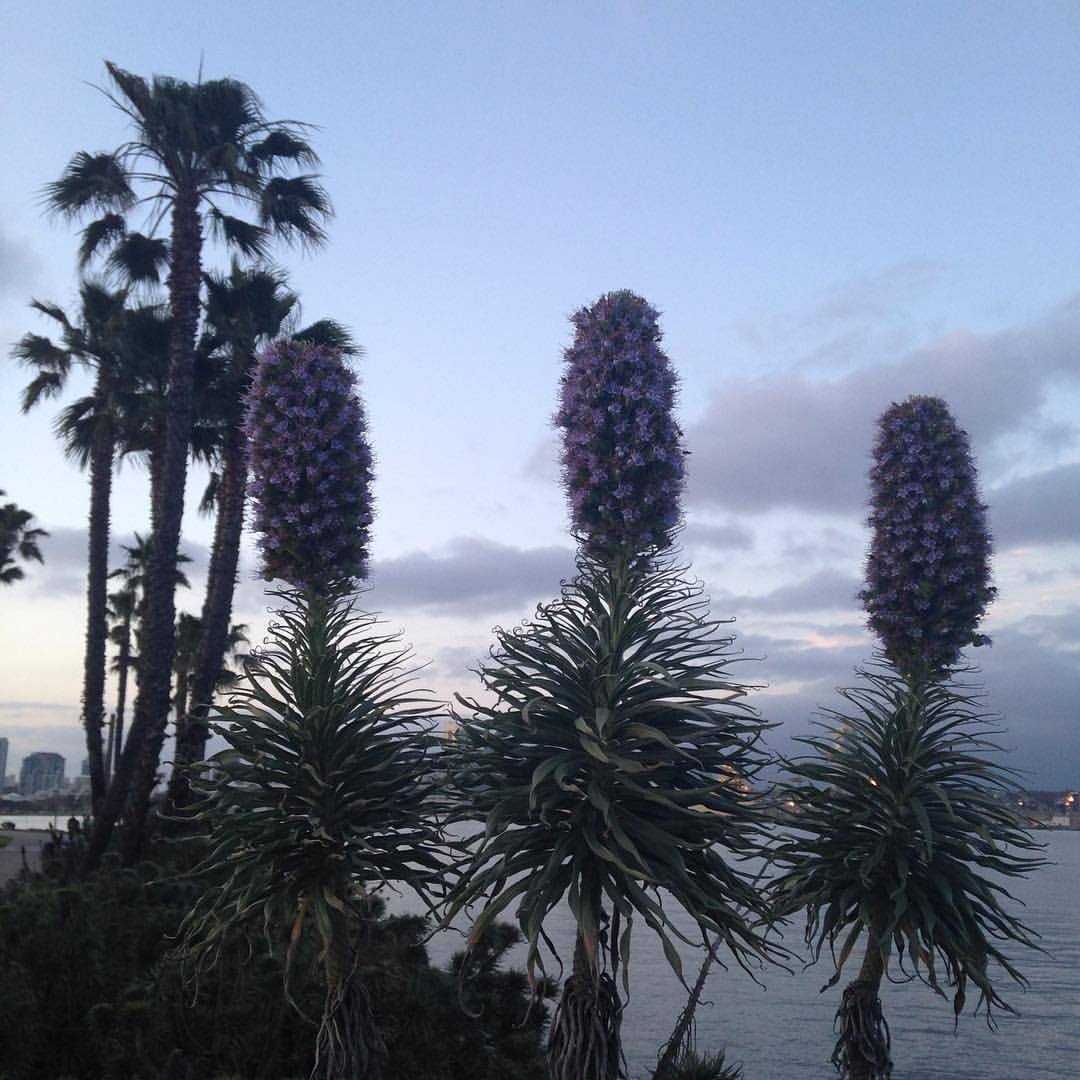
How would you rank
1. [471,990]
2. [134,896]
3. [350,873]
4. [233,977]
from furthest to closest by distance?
[134,896] → [471,990] → [233,977] → [350,873]

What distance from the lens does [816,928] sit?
11.7 m

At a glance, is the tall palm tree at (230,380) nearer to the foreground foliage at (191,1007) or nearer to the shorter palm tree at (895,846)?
the foreground foliage at (191,1007)

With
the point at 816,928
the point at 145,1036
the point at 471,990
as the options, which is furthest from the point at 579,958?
the point at 471,990

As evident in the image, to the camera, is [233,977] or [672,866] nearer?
[672,866]

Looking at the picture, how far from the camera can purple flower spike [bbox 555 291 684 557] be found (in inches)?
428

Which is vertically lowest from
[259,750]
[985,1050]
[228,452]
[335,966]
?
[985,1050]

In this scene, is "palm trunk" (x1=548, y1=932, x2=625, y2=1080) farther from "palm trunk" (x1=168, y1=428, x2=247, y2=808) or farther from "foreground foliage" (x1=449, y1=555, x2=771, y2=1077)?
"palm trunk" (x1=168, y1=428, x2=247, y2=808)

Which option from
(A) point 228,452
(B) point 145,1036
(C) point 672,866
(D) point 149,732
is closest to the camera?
(C) point 672,866

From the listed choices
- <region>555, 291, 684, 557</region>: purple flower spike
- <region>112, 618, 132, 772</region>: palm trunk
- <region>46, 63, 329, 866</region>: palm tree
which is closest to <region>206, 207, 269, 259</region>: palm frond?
<region>46, 63, 329, 866</region>: palm tree

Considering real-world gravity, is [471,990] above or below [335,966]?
below

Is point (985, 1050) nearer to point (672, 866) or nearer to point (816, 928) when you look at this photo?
point (816, 928)

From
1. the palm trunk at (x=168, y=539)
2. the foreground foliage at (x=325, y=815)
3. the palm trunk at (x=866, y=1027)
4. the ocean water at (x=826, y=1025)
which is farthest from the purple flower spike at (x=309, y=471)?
the ocean water at (x=826, y=1025)

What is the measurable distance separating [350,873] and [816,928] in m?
4.71

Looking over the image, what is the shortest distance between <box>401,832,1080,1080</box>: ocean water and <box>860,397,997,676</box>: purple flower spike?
1145cm
